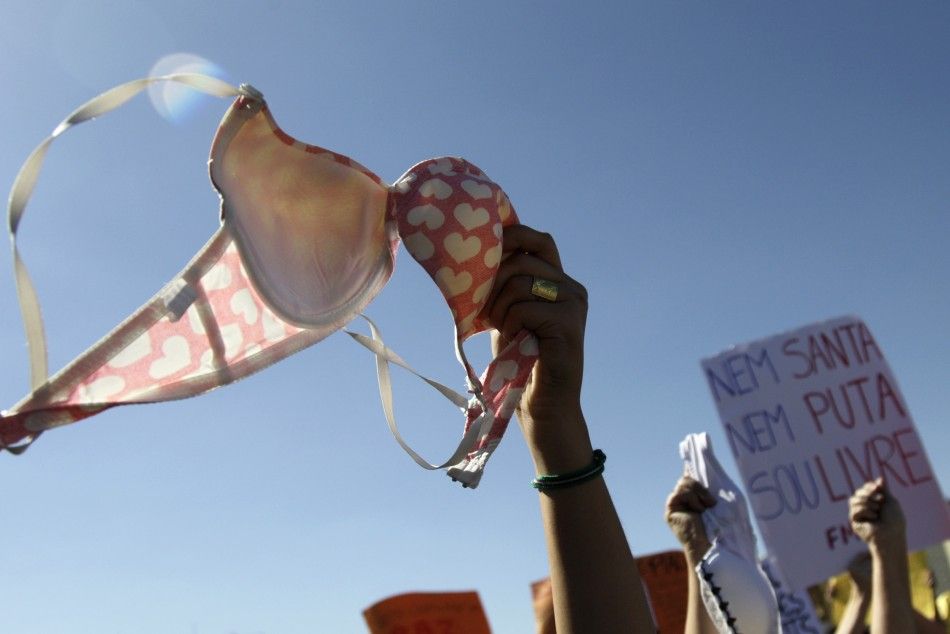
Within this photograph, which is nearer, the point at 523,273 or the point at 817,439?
the point at 523,273

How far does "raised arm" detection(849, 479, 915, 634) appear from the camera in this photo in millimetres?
3340

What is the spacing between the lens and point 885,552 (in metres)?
3.74

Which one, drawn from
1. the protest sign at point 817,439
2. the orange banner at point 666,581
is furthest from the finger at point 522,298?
the orange banner at point 666,581

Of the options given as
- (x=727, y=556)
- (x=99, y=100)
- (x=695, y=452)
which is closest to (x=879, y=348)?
(x=695, y=452)

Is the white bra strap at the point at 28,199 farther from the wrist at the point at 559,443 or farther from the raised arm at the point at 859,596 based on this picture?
the raised arm at the point at 859,596

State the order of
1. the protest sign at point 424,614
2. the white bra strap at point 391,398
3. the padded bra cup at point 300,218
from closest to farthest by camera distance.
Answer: the padded bra cup at point 300,218
the white bra strap at point 391,398
the protest sign at point 424,614

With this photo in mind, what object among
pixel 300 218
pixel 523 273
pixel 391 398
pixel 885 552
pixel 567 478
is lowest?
pixel 885 552

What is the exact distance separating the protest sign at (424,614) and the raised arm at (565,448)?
382cm

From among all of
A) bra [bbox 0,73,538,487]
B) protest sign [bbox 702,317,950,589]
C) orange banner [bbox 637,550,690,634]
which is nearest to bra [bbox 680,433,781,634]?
protest sign [bbox 702,317,950,589]

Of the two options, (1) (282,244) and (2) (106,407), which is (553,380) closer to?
(1) (282,244)

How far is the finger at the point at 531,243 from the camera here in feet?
5.81

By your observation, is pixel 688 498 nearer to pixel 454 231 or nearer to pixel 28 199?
pixel 454 231

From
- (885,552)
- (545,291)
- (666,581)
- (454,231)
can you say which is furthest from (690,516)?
(666,581)

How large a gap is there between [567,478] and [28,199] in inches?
40.2
